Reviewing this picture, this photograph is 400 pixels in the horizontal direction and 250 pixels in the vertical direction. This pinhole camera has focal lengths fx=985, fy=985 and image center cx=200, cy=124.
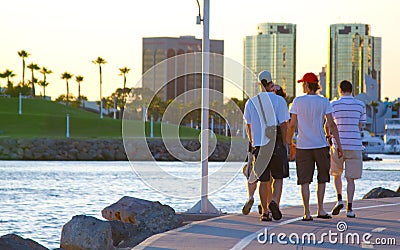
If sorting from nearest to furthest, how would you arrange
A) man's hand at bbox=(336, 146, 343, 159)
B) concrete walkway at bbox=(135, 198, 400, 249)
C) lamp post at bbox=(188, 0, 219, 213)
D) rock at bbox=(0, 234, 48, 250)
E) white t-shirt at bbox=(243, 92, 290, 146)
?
concrete walkway at bbox=(135, 198, 400, 249) → rock at bbox=(0, 234, 48, 250) → white t-shirt at bbox=(243, 92, 290, 146) → man's hand at bbox=(336, 146, 343, 159) → lamp post at bbox=(188, 0, 219, 213)

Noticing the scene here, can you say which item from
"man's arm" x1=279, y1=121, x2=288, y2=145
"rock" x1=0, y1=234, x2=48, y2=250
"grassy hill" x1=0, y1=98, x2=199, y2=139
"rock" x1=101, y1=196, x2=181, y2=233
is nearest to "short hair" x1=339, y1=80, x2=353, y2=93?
"man's arm" x1=279, y1=121, x2=288, y2=145

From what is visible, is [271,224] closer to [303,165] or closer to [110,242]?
[303,165]

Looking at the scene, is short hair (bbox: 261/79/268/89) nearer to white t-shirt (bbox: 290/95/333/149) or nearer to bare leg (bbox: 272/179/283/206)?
white t-shirt (bbox: 290/95/333/149)

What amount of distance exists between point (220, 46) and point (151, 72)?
277cm

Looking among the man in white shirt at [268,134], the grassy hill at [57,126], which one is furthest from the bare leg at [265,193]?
the grassy hill at [57,126]

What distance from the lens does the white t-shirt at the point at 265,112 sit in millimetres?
14688

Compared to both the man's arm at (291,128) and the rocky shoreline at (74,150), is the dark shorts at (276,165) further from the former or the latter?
the rocky shoreline at (74,150)

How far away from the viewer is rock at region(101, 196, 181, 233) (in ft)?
52.9

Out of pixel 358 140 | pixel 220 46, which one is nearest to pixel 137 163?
pixel 220 46

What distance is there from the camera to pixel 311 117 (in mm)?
14781

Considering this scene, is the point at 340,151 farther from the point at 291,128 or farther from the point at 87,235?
the point at 87,235

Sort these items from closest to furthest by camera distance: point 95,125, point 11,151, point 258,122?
point 258,122, point 11,151, point 95,125

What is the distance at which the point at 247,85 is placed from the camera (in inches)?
645

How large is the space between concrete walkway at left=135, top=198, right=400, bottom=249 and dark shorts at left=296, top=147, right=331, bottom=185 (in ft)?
2.26
